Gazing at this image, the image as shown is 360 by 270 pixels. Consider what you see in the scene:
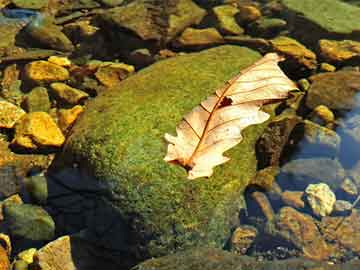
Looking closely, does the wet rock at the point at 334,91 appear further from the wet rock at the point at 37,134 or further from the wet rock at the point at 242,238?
the wet rock at the point at 37,134

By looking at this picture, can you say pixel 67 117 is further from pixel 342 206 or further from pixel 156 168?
pixel 342 206

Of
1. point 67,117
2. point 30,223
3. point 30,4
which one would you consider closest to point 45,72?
point 67,117

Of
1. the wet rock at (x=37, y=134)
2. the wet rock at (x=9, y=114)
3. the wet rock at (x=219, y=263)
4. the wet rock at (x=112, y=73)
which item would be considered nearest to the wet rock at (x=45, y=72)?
the wet rock at (x=112, y=73)

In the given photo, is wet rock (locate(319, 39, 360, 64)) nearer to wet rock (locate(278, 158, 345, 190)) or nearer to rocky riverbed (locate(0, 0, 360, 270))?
rocky riverbed (locate(0, 0, 360, 270))

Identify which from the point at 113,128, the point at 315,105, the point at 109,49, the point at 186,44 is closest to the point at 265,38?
the point at 186,44

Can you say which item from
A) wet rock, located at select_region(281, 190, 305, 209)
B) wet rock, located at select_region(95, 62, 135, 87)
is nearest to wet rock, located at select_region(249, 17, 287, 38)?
wet rock, located at select_region(95, 62, 135, 87)
